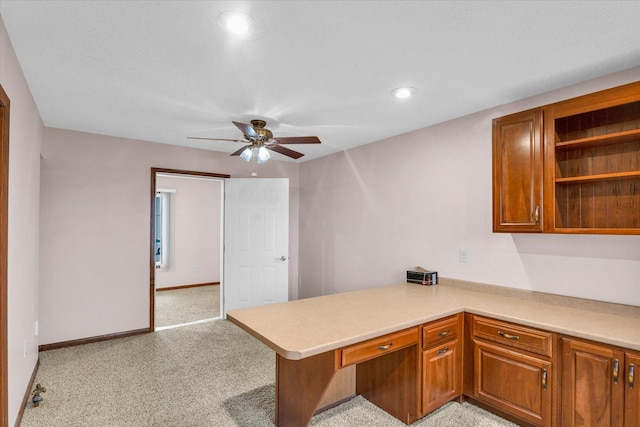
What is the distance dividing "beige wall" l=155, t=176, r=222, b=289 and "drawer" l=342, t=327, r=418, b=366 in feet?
19.1

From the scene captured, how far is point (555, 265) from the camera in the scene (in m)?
2.59

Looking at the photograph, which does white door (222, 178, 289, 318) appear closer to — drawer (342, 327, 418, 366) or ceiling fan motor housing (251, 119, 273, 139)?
ceiling fan motor housing (251, 119, 273, 139)

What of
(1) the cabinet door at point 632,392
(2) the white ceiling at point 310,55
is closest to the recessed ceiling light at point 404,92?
(2) the white ceiling at point 310,55

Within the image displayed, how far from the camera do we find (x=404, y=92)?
2.64 meters

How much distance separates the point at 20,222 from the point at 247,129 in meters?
1.74

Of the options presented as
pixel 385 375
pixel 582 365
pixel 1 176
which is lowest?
pixel 385 375

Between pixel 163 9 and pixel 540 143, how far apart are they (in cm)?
252

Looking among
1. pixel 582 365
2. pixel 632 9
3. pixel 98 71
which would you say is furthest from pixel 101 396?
pixel 632 9

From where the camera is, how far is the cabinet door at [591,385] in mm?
1853

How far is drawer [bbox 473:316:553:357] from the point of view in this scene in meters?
2.12

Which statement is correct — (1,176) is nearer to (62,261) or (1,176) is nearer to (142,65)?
(142,65)

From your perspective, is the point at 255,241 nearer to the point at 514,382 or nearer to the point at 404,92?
the point at 404,92

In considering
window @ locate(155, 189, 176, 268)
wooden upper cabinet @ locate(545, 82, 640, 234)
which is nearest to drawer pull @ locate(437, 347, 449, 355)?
wooden upper cabinet @ locate(545, 82, 640, 234)

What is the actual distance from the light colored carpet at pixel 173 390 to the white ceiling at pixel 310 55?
241 centimetres
